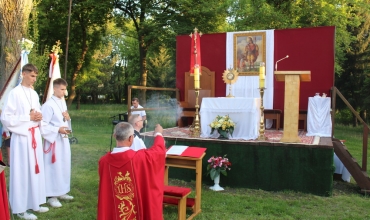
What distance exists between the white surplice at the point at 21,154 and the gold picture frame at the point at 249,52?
711 cm

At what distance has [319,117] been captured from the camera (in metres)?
8.95

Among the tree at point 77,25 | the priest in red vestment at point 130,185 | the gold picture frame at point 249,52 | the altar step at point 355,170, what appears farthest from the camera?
the tree at point 77,25

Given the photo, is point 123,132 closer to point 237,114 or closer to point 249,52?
point 237,114

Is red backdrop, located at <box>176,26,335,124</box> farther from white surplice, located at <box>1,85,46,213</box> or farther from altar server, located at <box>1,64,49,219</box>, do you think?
white surplice, located at <box>1,85,46,213</box>

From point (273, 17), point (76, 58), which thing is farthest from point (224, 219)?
point (76, 58)

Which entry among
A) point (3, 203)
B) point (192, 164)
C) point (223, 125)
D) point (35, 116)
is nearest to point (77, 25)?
point (223, 125)

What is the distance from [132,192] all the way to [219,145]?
344 centimetres

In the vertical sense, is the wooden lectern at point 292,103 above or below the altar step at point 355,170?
above

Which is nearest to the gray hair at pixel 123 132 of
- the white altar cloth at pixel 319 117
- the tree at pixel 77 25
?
the white altar cloth at pixel 319 117

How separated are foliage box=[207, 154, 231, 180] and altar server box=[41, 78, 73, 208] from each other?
98.9 inches

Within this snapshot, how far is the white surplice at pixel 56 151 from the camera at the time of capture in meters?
5.20

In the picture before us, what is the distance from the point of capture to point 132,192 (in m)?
3.52

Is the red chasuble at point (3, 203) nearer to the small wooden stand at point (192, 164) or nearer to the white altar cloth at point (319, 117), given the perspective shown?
the small wooden stand at point (192, 164)

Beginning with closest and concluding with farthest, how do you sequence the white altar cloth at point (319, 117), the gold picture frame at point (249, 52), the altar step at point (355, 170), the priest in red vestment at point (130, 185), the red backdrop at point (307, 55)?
the priest in red vestment at point (130, 185) < the altar step at point (355, 170) < the white altar cloth at point (319, 117) < the red backdrop at point (307, 55) < the gold picture frame at point (249, 52)
